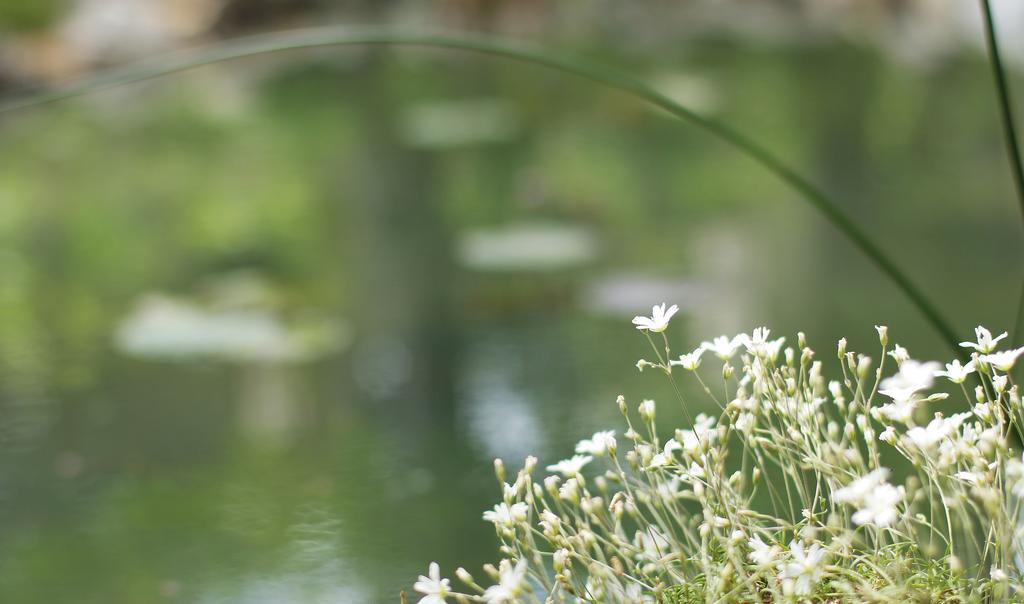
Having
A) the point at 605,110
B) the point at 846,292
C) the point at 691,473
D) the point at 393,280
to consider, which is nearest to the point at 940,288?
the point at 846,292

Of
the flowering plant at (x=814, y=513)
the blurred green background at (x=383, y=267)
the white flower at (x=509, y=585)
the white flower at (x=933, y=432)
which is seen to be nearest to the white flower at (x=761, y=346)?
the flowering plant at (x=814, y=513)

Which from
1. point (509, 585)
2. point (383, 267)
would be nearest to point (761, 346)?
point (509, 585)

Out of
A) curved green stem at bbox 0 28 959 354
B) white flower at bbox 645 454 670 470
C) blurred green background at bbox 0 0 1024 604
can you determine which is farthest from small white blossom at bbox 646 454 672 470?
blurred green background at bbox 0 0 1024 604

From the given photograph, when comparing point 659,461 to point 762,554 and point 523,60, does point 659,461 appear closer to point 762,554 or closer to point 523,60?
point 762,554

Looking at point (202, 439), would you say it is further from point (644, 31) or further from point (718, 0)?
point (718, 0)

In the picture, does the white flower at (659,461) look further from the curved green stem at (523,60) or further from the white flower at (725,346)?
the curved green stem at (523,60)

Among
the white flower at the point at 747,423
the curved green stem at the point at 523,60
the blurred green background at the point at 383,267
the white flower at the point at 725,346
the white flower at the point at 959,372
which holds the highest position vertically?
the blurred green background at the point at 383,267

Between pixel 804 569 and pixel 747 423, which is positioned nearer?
pixel 804 569
